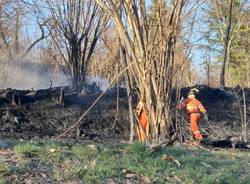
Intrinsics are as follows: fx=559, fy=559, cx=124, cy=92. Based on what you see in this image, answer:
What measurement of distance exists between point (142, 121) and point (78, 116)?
23.0 ft

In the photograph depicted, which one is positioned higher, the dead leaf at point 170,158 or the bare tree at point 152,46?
the bare tree at point 152,46

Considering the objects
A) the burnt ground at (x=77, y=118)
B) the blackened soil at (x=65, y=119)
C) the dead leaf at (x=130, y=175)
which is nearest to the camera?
the dead leaf at (x=130, y=175)

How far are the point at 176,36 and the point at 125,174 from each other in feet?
9.30

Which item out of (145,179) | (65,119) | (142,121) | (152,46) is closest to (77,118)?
(65,119)

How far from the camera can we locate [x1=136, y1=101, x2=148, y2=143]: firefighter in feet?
26.7

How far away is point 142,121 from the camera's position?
27.3 ft

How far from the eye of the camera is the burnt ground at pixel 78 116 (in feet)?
43.3

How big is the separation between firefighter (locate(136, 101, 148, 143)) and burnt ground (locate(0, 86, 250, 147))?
3827mm

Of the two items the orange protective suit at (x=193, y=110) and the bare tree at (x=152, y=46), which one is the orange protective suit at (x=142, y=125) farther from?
the orange protective suit at (x=193, y=110)

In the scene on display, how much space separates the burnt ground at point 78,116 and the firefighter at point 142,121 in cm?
383

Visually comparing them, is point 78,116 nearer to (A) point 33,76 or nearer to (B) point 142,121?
(B) point 142,121

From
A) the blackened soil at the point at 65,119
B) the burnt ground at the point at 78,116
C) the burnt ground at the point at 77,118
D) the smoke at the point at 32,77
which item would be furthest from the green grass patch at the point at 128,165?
the smoke at the point at 32,77

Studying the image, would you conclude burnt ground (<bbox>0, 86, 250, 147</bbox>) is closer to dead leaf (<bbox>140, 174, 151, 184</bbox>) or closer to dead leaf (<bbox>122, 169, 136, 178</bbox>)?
dead leaf (<bbox>122, 169, 136, 178</bbox>)

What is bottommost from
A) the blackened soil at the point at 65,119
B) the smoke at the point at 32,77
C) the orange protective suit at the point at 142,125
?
the blackened soil at the point at 65,119
